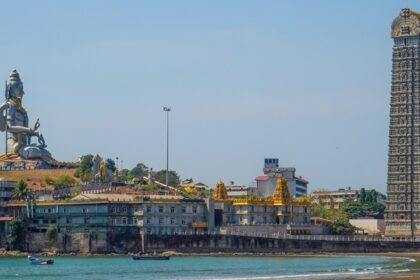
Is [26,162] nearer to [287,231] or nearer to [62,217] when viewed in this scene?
[62,217]

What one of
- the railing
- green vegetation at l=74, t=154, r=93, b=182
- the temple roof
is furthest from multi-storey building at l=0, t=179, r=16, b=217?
the temple roof

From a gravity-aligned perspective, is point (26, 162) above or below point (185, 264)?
above

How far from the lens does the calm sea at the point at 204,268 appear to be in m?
100

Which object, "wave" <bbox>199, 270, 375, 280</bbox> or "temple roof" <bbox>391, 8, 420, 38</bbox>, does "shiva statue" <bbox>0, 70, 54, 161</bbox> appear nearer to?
"temple roof" <bbox>391, 8, 420, 38</bbox>

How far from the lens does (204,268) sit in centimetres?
11262

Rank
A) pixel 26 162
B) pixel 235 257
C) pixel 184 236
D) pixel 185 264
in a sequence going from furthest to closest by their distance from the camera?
pixel 26 162 → pixel 184 236 → pixel 235 257 → pixel 185 264

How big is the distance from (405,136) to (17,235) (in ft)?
189

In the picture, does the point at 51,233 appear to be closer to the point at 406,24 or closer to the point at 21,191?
the point at 21,191

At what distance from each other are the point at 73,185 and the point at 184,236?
27.4 meters

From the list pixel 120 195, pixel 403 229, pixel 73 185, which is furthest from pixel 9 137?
pixel 403 229

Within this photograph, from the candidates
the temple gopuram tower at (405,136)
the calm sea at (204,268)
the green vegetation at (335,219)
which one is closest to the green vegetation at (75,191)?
the calm sea at (204,268)

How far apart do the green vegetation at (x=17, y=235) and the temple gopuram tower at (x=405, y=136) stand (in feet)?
177

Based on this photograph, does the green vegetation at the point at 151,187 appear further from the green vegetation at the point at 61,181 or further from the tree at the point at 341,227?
the tree at the point at 341,227

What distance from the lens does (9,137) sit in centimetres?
19062
